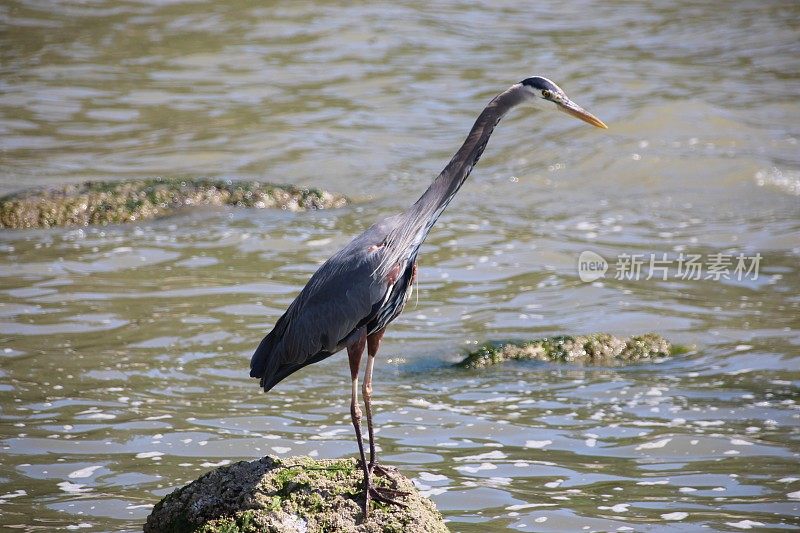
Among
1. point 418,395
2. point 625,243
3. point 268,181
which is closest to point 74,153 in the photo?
point 268,181

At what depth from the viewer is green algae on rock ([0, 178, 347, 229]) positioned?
36.0ft

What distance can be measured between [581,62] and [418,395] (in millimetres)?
11289

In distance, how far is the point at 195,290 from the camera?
372 inches

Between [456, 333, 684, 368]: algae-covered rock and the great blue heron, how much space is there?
297cm

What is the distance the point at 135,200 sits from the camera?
1132 centimetres

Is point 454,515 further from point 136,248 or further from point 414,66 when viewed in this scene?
point 414,66

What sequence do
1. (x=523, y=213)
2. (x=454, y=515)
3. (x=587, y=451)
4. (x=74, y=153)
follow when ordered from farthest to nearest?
(x=74, y=153) → (x=523, y=213) → (x=587, y=451) → (x=454, y=515)

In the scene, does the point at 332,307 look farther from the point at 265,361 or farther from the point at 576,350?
the point at 576,350

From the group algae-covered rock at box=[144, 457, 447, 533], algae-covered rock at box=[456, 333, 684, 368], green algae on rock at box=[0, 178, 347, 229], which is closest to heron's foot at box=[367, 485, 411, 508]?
algae-covered rock at box=[144, 457, 447, 533]

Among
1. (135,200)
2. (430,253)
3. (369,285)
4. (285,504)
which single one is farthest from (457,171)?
(135,200)

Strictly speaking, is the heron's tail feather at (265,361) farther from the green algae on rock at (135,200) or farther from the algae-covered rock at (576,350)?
the green algae on rock at (135,200)

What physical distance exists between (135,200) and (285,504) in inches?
287

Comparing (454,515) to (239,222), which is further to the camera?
(239,222)

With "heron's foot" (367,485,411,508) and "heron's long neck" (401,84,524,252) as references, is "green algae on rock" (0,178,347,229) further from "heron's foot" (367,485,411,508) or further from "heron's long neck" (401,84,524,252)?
"heron's foot" (367,485,411,508)
